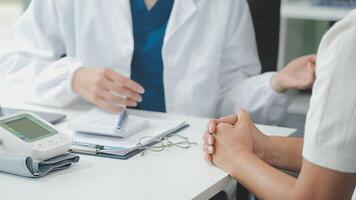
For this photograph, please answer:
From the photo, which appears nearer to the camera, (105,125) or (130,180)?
(130,180)

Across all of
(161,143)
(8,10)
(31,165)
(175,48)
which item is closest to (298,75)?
(175,48)

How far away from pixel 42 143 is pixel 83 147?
0.13 meters

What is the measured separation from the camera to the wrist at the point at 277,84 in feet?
6.27

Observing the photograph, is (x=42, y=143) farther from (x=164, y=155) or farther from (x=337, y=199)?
(x=337, y=199)

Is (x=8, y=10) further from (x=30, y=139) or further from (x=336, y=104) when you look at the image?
(x=336, y=104)

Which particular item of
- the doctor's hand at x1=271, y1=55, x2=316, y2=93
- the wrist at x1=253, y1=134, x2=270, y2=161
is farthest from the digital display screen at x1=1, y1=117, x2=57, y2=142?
the doctor's hand at x1=271, y1=55, x2=316, y2=93

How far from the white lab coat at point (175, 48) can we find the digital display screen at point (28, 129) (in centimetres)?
52

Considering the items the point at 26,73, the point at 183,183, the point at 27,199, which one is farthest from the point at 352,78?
the point at 26,73

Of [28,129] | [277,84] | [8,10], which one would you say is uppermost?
[28,129]

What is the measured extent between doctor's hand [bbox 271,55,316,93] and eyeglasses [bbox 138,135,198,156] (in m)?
0.40

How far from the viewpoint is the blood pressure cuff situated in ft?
4.40

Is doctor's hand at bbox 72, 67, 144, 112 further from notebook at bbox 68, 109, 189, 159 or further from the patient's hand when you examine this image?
the patient's hand

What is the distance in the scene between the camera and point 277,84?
1.93m

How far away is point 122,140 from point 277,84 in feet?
1.82
